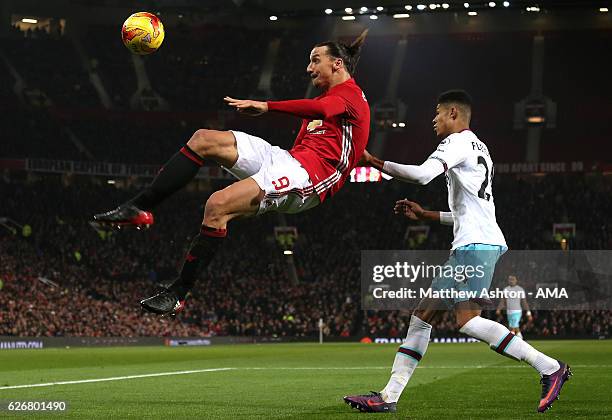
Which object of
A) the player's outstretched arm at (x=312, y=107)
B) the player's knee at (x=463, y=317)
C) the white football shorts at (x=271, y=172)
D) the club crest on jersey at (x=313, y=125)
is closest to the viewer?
the player's outstretched arm at (x=312, y=107)

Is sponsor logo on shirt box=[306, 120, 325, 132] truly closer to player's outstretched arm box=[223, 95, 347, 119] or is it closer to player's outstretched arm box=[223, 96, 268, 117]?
player's outstretched arm box=[223, 95, 347, 119]

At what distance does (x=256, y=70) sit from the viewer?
59.1 meters

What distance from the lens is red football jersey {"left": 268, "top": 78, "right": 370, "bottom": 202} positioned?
25.6 feet

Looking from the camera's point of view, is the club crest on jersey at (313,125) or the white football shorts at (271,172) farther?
the club crest on jersey at (313,125)

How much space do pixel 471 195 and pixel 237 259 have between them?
1722 inches

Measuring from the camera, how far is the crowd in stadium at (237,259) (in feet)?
140

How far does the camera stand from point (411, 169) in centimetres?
826

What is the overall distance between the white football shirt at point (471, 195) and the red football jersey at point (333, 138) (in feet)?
3.48

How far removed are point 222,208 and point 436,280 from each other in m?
2.62

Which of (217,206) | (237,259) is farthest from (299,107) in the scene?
(237,259)

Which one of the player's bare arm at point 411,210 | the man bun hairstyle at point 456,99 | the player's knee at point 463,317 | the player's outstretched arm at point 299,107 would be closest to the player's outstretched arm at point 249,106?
the player's outstretched arm at point 299,107

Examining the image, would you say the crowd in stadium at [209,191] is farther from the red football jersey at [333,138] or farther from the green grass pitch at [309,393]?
the red football jersey at [333,138]

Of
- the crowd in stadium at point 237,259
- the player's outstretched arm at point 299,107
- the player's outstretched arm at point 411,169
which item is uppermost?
the player's outstretched arm at point 299,107

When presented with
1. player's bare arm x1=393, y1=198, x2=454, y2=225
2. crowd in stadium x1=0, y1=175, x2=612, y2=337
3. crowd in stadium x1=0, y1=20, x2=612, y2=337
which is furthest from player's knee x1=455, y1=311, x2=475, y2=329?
crowd in stadium x1=0, y1=20, x2=612, y2=337
